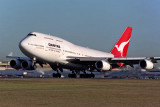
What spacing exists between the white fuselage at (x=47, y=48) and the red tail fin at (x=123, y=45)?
1461 cm

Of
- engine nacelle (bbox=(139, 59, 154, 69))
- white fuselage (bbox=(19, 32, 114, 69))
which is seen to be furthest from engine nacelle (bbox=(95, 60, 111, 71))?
engine nacelle (bbox=(139, 59, 154, 69))

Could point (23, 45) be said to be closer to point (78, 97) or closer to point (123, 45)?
point (123, 45)

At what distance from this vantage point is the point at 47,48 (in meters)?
56.0

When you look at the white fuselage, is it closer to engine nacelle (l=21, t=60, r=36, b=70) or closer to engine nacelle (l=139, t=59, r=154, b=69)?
engine nacelle (l=21, t=60, r=36, b=70)

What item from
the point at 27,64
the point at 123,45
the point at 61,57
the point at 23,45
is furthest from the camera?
the point at 123,45

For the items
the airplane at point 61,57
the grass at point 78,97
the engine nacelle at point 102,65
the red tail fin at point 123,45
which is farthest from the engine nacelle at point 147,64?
the grass at point 78,97

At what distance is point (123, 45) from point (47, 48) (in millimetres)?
23798

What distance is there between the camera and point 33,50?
2143 inches

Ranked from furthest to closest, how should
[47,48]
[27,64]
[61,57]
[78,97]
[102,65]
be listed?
[27,64] < [61,57] < [102,65] < [47,48] < [78,97]

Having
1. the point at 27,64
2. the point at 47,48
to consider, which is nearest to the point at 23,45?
the point at 47,48

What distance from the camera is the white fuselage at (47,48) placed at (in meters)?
54.5

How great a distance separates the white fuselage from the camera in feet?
179

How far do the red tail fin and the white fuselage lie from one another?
47.9 ft

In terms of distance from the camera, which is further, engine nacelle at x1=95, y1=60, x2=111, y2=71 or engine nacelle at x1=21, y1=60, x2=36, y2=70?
engine nacelle at x1=21, y1=60, x2=36, y2=70
